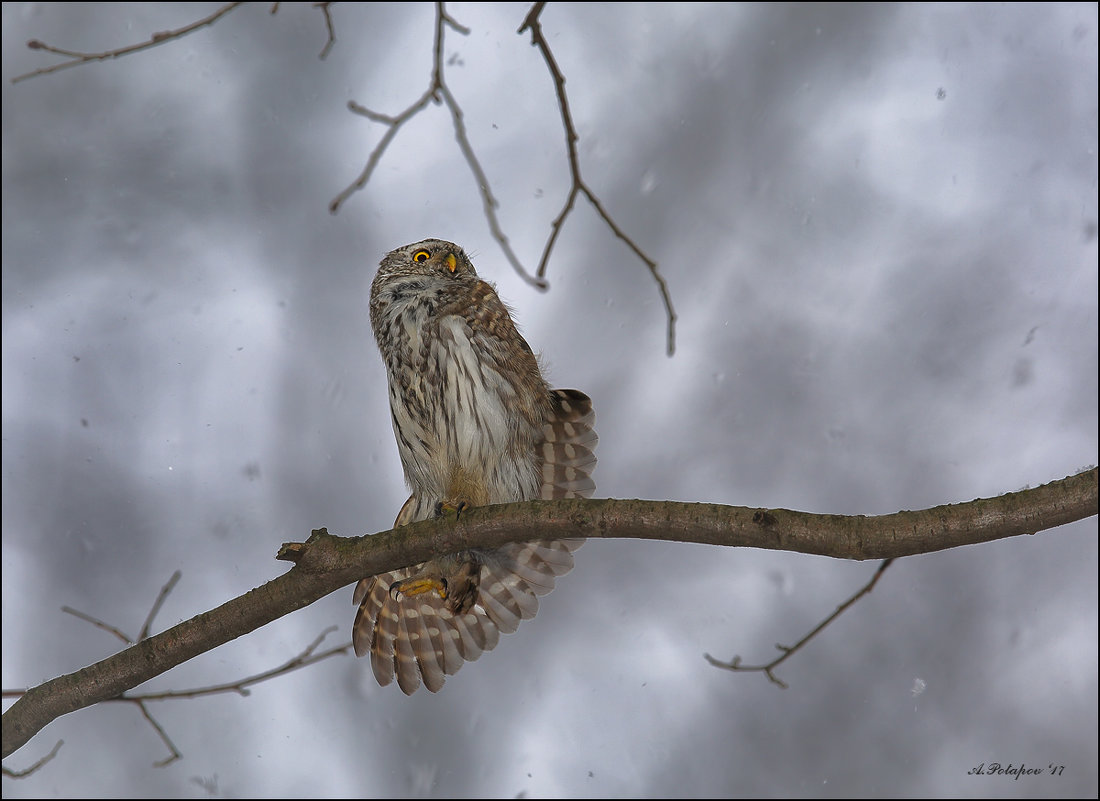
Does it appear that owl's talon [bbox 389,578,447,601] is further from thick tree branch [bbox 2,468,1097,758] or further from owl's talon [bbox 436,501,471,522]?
thick tree branch [bbox 2,468,1097,758]

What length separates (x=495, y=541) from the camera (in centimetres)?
197

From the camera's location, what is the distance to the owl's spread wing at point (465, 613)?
265 centimetres

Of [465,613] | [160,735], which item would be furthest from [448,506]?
[160,735]

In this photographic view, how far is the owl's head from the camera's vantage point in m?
2.87

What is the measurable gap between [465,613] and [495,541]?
737mm

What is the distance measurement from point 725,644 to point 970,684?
0.85 metres

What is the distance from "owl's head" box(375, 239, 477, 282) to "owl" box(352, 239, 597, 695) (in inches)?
3.1

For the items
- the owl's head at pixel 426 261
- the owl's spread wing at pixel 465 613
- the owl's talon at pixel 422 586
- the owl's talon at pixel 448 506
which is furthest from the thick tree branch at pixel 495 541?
the owl's head at pixel 426 261

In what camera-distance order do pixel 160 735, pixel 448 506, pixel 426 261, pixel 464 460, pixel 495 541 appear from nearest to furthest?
1. pixel 495 541
2. pixel 448 506
3. pixel 464 460
4. pixel 426 261
5. pixel 160 735

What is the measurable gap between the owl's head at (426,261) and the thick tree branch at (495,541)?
1082mm

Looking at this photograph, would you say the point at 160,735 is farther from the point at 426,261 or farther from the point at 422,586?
the point at 426,261

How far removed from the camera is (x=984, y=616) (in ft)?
11.5

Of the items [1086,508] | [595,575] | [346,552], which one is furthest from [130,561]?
[1086,508]

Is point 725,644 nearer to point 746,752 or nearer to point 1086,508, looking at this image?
point 746,752
